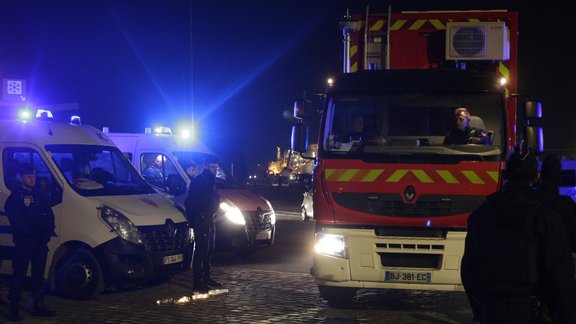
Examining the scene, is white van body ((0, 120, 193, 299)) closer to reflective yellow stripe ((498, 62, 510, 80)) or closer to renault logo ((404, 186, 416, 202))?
renault logo ((404, 186, 416, 202))

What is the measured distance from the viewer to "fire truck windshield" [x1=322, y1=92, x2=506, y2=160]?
27.0 feet

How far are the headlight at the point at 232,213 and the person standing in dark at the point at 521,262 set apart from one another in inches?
337

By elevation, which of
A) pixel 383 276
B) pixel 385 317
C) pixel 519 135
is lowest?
pixel 385 317

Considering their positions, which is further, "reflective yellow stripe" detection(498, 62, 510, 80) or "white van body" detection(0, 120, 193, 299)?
"reflective yellow stripe" detection(498, 62, 510, 80)

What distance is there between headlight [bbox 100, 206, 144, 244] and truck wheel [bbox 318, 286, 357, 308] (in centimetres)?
239

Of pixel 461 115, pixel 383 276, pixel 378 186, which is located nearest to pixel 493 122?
pixel 461 115

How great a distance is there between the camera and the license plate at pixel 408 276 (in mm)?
7855

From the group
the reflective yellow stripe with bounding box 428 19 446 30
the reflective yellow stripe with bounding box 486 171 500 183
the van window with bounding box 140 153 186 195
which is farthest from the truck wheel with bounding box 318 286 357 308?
A: the van window with bounding box 140 153 186 195

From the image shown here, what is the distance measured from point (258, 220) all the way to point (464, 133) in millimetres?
5376

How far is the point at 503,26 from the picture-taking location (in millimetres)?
9453

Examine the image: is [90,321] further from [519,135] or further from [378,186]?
[519,135]

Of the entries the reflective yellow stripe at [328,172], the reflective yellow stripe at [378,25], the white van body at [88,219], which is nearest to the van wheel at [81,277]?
the white van body at [88,219]

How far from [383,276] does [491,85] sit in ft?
8.46

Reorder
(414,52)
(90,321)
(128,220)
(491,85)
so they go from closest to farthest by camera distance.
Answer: (90,321) < (491,85) < (128,220) < (414,52)
